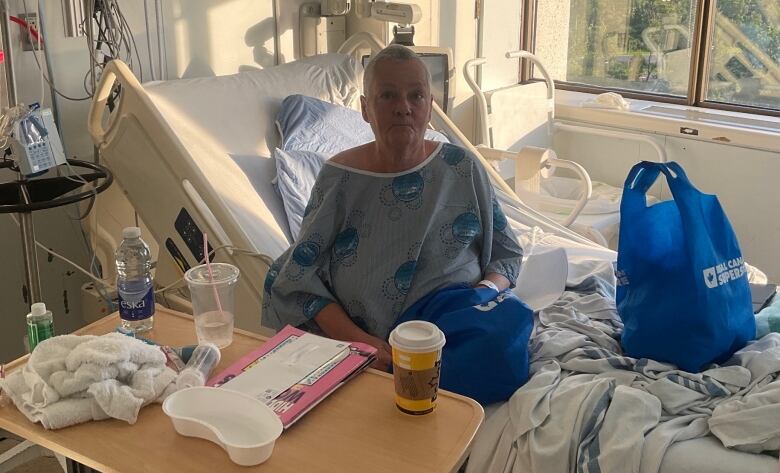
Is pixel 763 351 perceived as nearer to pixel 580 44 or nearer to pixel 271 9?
pixel 271 9

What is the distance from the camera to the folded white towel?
3.95 ft

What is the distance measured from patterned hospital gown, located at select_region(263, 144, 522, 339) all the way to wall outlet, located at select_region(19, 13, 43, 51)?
1073 millimetres

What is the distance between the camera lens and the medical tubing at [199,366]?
4.20 ft

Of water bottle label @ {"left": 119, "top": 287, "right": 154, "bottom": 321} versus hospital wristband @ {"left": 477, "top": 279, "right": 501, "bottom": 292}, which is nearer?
water bottle label @ {"left": 119, "top": 287, "right": 154, "bottom": 321}

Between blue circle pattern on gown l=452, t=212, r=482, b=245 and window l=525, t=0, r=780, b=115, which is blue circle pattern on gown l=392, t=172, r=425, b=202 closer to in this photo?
blue circle pattern on gown l=452, t=212, r=482, b=245

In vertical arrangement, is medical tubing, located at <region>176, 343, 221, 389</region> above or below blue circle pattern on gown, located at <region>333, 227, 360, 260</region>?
below

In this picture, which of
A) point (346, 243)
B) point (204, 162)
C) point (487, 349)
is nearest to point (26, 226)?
point (204, 162)

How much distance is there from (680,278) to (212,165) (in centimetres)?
122

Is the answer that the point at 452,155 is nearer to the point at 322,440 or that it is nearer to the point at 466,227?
the point at 466,227

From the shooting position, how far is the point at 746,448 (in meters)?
1.46

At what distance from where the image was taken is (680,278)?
169 cm

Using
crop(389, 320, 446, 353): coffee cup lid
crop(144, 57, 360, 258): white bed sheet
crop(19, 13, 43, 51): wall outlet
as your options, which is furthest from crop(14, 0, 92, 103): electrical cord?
crop(389, 320, 446, 353): coffee cup lid

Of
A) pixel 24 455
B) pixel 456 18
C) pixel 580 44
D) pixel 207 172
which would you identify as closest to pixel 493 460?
pixel 207 172

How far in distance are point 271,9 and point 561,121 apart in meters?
1.58
